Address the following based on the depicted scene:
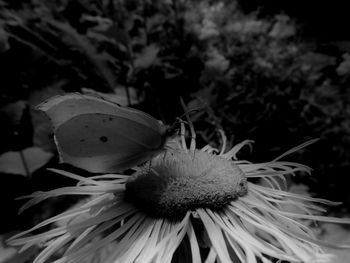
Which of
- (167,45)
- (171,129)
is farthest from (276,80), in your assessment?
(171,129)

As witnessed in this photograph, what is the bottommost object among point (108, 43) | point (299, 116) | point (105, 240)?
point (105, 240)

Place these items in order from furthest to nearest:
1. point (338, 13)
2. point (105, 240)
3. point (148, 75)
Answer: point (148, 75) < point (338, 13) < point (105, 240)

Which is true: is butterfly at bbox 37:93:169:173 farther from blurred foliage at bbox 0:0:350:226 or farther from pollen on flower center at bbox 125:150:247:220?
blurred foliage at bbox 0:0:350:226

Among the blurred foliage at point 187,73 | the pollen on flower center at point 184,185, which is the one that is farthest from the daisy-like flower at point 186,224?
the blurred foliage at point 187,73

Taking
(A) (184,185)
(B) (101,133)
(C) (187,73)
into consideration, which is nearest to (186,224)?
(A) (184,185)

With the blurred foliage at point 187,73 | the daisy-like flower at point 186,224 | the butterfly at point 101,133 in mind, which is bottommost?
the daisy-like flower at point 186,224

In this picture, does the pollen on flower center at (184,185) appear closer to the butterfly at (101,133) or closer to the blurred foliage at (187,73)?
the butterfly at (101,133)

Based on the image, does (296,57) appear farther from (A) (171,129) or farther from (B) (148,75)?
(A) (171,129)

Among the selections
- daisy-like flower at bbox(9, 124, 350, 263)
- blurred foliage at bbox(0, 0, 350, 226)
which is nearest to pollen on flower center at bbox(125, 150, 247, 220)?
daisy-like flower at bbox(9, 124, 350, 263)

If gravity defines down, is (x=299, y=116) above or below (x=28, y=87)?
below
